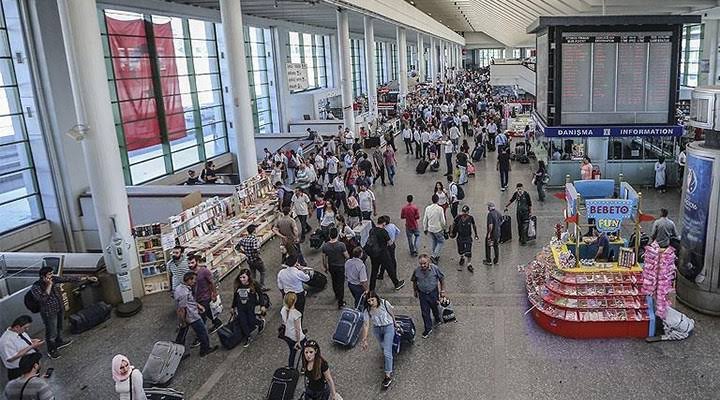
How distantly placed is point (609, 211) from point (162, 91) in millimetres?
16973

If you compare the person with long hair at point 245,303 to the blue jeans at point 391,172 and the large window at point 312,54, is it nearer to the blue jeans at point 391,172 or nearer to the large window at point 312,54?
the blue jeans at point 391,172

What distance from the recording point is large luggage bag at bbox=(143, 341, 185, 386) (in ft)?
25.4

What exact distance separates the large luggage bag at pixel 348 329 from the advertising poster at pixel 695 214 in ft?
17.7

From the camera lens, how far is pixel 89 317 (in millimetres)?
9922

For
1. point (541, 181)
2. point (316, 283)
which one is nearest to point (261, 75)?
point (541, 181)

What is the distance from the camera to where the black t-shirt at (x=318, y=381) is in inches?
247

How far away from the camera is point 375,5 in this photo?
24.3 metres

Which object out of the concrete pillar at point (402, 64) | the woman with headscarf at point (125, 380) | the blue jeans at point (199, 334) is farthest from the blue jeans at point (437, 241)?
the concrete pillar at point (402, 64)

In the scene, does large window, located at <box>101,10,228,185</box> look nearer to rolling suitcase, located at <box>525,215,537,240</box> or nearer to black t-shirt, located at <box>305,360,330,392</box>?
rolling suitcase, located at <box>525,215,537,240</box>

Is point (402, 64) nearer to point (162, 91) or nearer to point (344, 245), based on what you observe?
point (162, 91)

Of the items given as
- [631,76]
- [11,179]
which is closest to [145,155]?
[11,179]

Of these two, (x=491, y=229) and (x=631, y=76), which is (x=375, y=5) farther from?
(x=491, y=229)

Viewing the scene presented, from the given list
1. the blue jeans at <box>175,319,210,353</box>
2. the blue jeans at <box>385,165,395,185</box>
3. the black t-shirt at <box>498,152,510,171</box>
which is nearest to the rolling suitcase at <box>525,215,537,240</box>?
the black t-shirt at <box>498,152,510,171</box>

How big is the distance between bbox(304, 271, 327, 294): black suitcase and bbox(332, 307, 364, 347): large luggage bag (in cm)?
200
